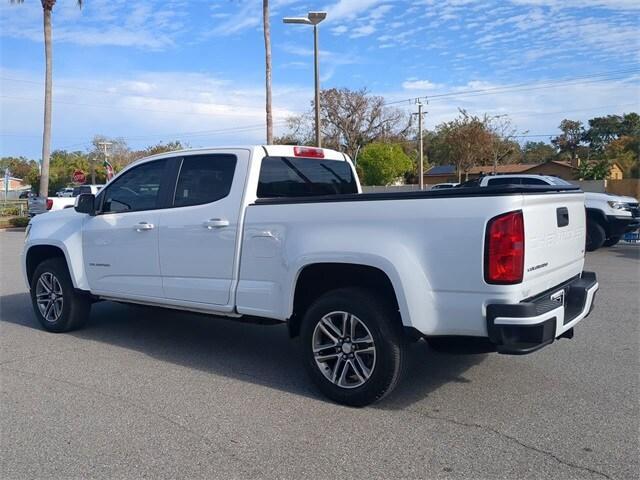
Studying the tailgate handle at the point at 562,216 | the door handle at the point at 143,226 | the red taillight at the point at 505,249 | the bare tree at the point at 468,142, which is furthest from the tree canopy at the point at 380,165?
the red taillight at the point at 505,249

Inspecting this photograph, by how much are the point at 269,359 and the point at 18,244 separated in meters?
15.9

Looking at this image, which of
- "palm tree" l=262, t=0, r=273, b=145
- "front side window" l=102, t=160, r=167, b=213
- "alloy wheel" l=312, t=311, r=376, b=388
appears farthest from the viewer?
"palm tree" l=262, t=0, r=273, b=145

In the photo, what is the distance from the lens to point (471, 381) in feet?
16.6

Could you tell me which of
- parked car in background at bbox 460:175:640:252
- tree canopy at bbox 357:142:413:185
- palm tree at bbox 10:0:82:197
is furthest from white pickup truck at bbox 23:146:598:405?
tree canopy at bbox 357:142:413:185

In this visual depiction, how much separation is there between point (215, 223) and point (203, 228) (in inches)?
6.8

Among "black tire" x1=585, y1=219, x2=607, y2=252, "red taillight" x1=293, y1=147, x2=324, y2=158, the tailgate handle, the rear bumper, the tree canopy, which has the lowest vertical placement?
the rear bumper

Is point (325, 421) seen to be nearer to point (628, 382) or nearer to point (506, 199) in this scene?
point (506, 199)

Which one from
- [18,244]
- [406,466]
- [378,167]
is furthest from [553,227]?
[378,167]

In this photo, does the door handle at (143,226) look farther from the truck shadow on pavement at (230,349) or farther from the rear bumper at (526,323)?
the rear bumper at (526,323)

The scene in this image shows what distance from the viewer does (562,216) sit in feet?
14.7

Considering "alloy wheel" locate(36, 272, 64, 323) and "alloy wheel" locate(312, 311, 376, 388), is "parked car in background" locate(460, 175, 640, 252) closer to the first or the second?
"alloy wheel" locate(36, 272, 64, 323)

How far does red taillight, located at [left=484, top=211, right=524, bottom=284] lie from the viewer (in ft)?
12.5

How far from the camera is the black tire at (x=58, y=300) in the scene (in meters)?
6.72

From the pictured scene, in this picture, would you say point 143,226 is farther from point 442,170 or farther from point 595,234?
point 442,170
